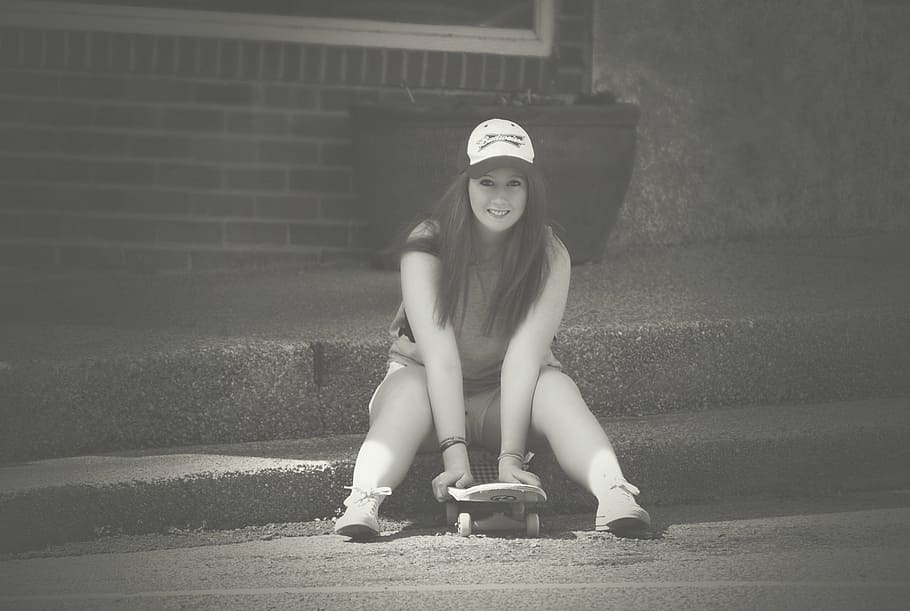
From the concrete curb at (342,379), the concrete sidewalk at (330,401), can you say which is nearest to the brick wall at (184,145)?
the concrete sidewalk at (330,401)

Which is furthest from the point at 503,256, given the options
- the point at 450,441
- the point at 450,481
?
the point at 450,481

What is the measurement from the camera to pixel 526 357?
13.7 feet

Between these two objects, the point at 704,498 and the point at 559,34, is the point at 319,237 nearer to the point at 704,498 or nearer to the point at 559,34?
the point at 559,34

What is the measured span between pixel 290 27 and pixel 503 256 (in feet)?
8.83

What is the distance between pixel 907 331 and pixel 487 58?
8.36ft

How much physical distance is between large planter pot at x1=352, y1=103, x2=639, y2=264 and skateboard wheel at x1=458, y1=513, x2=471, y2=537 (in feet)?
7.72

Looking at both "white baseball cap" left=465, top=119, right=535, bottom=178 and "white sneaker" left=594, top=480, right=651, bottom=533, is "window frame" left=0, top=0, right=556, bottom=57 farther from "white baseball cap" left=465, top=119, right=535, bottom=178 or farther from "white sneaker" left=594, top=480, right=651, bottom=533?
"white sneaker" left=594, top=480, right=651, bottom=533

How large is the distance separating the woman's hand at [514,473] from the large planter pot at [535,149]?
2288 mm

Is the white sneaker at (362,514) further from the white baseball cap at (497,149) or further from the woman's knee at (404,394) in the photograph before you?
the white baseball cap at (497,149)

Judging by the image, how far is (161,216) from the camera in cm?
659

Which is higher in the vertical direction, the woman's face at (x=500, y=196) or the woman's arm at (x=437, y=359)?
the woman's face at (x=500, y=196)

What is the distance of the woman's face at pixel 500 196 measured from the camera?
13.9 feet

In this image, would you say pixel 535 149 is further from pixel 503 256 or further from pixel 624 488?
pixel 624 488

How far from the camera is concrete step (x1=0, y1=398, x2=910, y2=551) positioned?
4102mm
